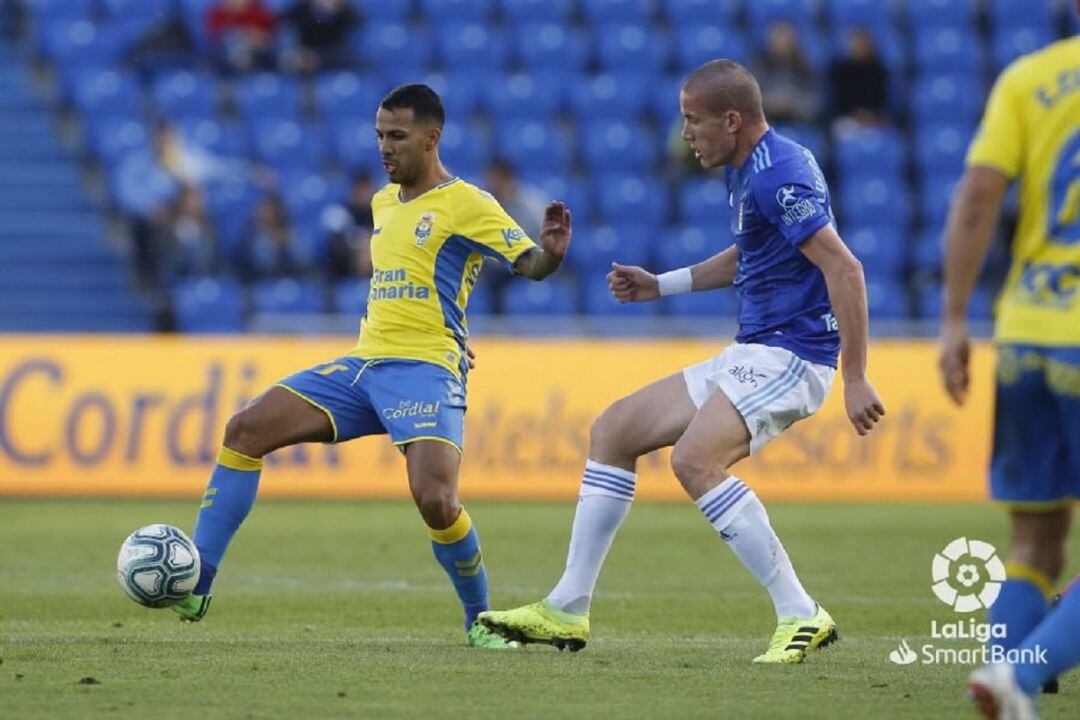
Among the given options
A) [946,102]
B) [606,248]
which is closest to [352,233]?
[606,248]

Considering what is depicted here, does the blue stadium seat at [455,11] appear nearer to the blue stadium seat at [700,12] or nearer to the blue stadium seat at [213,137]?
the blue stadium seat at [700,12]

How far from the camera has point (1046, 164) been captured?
17.7ft

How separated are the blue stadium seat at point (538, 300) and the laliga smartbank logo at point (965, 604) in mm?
6755

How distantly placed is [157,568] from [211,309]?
11.0 metres

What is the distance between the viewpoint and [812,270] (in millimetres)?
7652

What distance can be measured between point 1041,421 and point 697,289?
117 inches

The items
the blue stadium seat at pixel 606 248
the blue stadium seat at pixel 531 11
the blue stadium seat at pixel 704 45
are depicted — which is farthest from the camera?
the blue stadium seat at pixel 531 11

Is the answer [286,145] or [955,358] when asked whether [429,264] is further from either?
[286,145]

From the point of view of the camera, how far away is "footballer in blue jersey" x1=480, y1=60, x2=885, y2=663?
7398mm

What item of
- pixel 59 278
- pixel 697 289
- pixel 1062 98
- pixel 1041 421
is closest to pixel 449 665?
pixel 697 289

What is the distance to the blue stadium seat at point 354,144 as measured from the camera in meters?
20.9

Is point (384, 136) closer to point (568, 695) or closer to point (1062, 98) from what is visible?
point (568, 695)

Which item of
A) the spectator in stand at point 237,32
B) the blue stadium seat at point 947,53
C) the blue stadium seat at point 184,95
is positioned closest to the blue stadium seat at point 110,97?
the blue stadium seat at point 184,95

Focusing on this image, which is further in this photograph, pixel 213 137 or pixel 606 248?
pixel 213 137
